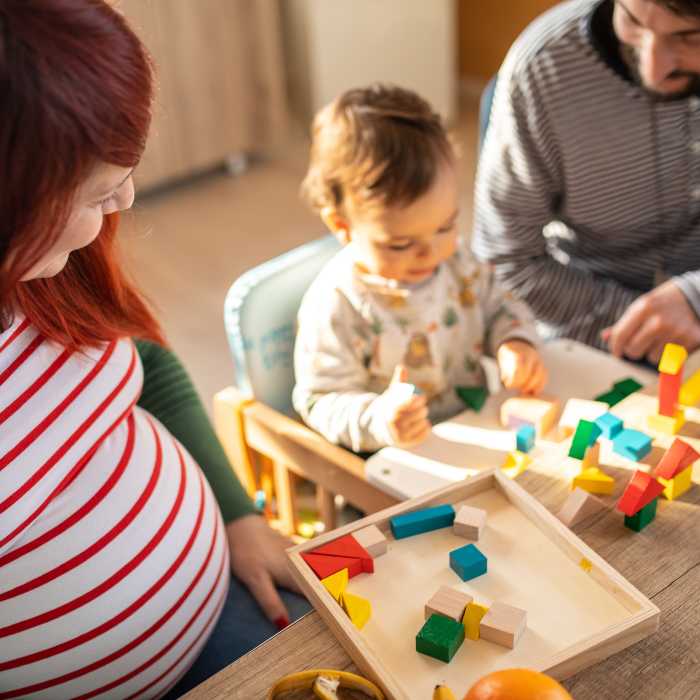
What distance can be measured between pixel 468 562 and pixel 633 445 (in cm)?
24

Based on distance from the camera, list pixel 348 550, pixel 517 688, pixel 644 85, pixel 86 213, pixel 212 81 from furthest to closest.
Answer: pixel 212 81 → pixel 644 85 → pixel 348 550 → pixel 86 213 → pixel 517 688

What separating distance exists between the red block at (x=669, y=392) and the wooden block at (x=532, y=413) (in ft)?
0.48

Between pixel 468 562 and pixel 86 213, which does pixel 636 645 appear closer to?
pixel 468 562

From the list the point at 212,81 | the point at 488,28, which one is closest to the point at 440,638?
the point at 212,81

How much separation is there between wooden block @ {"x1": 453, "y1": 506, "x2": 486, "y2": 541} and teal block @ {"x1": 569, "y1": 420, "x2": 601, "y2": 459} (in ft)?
0.50

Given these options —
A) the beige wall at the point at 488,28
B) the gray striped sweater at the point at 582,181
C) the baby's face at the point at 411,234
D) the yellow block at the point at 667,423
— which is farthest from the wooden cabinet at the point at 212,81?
the yellow block at the point at 667,423

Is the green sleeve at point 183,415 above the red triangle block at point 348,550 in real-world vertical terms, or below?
below

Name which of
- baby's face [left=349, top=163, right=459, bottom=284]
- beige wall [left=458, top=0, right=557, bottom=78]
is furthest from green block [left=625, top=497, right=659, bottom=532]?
beige wall [left=458, top=0, right=557, bottom=78]

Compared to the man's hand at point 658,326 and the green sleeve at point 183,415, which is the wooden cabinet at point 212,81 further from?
the man's hand at point 658,326

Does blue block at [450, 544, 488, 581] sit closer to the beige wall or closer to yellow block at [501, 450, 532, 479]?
yellow block at [501, 450, 532, 479]

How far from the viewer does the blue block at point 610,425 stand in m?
0.91

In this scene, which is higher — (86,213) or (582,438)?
(86,213)

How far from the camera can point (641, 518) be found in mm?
792

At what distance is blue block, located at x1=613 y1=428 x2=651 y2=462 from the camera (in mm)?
888
